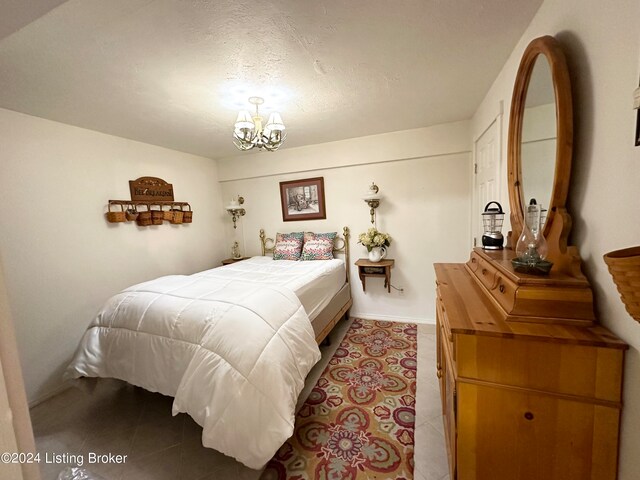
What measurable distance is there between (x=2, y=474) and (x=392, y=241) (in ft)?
10.3

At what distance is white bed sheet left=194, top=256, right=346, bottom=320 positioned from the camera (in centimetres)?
223

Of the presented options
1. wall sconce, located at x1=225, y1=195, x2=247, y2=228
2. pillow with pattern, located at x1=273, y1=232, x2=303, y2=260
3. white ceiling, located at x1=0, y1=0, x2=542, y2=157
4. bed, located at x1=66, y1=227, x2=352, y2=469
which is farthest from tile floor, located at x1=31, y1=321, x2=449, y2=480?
wall sconce, located at x1=225, y1=195, x2=247, y2=228

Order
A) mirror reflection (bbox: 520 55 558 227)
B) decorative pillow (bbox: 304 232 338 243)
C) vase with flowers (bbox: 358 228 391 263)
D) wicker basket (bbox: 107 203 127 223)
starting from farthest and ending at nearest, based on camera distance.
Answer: decorative pillow (bbox: 304 232 338 243) → vase with flowers (bbox: 358 228 391 263) → wicker basket (bbox: 107 203 127 223) → mirror reflection (bbox: 520 55 558 227)

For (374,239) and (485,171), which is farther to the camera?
(374,239)

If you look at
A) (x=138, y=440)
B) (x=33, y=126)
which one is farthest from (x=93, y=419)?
(x=33, y=126)

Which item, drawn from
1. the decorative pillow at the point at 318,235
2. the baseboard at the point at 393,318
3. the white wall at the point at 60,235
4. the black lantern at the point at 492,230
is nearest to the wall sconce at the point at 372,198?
the decorative pillow at the point at 318,235

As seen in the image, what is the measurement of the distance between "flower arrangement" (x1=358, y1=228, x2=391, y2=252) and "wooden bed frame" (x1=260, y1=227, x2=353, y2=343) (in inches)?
11.9

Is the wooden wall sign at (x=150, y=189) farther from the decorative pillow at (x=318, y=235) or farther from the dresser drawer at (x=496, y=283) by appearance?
the dresser drawer at (x=496, y=283)

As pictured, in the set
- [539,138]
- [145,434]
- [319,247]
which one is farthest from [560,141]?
[145,434]

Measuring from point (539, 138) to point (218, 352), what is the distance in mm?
1959

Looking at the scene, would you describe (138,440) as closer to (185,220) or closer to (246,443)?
(246,443)

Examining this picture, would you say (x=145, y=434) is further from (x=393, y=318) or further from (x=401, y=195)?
(x=401, y=195)

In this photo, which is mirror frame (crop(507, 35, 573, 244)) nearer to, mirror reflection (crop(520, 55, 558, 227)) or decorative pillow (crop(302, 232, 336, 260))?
mirror reflection (crop(520, 55, 558, 227))

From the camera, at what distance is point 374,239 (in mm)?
3053
